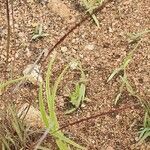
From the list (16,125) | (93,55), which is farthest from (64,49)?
(16,125)

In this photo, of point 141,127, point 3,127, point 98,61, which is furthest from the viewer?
point 98,61

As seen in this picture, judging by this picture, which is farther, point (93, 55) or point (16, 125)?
point (93, 55)

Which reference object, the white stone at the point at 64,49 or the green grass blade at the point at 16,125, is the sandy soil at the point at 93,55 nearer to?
the white stone at the point at 64,49

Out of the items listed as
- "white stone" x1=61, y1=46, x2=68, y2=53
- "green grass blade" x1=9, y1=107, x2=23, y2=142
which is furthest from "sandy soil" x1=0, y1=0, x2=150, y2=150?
"green grass blade" x1=9, y1=107, x2=23, y2=142

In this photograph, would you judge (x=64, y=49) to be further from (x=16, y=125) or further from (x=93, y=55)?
(x=16, y=125)

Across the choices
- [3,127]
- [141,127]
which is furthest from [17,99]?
[141,127]

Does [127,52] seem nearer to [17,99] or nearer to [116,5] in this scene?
[116,5]

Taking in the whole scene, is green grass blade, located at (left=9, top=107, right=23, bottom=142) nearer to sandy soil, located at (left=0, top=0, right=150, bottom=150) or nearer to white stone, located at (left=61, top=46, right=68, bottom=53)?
sandy soil, located at (left=0, top=0, right=150, bottom=150)

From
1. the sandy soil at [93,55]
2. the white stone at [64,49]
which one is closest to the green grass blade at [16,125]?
the sandy soil at [93,55]

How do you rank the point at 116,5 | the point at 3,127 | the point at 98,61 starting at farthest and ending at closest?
the point at 116,5 < the point at 98,61 < the point at 3,127

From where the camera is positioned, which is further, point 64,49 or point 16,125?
point 64,49

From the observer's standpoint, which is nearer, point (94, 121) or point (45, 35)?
point (94, 121)
